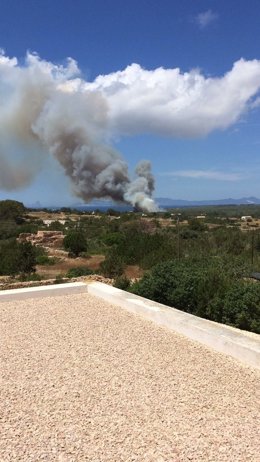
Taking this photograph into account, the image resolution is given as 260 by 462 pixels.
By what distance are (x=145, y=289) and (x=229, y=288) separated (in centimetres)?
162

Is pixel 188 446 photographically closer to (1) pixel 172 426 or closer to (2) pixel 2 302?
(1) pixel 172 426

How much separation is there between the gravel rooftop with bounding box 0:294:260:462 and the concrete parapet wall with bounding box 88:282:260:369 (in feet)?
0.44

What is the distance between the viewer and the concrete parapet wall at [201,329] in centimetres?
497

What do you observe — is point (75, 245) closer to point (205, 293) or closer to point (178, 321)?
point (205, 293)

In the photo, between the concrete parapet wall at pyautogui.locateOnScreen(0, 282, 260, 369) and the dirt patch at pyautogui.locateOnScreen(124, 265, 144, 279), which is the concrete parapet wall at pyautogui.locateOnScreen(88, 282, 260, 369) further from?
the dirt patch at pyautogui.locateOnScreen(124, 265, 144, 279)

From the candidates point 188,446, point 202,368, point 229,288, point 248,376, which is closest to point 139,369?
point 202,368

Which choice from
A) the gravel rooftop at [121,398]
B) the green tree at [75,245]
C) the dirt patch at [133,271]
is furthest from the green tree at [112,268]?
the green tree at [75,245]

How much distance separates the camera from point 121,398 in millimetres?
3971

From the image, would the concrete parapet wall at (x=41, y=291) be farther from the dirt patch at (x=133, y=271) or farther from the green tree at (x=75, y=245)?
the green tree at (x=75, y=245)

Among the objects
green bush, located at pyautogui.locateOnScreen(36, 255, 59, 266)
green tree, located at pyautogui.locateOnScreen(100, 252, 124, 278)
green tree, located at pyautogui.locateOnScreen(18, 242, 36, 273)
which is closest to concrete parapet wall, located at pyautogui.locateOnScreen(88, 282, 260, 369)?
green tree, located at pyautogui.locateOnScreen(100, 252, 124, 278)

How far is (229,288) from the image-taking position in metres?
7.42

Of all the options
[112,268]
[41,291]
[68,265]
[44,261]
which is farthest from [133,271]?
[41,291]

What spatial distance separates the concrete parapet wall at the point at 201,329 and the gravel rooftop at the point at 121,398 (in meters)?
0.13

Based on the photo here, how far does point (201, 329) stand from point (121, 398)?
1942 millimetres
